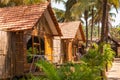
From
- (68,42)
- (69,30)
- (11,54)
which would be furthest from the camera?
(69,30)

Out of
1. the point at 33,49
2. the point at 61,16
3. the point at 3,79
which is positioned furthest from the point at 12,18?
the point at 61,16

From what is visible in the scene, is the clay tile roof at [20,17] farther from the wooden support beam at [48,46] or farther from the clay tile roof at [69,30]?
the clay tile roof at [69,30]

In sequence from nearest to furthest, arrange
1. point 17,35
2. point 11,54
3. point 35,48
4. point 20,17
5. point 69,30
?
point 11,54, point 17,35, point 20,17, point 35,48, point 69,30

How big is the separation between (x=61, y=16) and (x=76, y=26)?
20826 millimetres

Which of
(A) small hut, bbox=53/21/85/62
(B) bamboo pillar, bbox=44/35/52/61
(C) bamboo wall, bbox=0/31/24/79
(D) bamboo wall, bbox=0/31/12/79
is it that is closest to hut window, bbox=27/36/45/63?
(B) bamboo pillar, bbox=44/35/52/61

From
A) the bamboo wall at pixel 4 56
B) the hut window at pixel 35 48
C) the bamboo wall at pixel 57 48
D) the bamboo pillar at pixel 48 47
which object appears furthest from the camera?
the bamboo wall at pixel 57 48

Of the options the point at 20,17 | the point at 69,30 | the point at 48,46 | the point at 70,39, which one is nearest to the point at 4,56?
the point at 20,17

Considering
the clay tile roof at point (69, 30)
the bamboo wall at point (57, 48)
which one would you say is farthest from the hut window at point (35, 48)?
the clay tile roof at point (69, 30)

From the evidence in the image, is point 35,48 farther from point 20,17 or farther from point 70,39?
point 70,39

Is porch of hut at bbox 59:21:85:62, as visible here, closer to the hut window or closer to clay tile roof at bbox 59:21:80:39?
clay tile roof at bbox 59:21:80:39

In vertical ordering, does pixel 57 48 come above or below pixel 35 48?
below

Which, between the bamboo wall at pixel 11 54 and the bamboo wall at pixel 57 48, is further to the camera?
the bamboo wall at pixel 57 48

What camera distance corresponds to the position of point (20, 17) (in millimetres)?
17641

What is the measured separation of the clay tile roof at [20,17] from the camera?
16.7 metres
